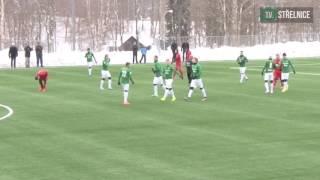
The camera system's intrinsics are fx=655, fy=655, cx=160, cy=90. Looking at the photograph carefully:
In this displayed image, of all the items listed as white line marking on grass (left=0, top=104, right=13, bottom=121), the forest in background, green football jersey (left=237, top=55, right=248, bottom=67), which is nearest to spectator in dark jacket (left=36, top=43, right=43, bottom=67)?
the forest in background

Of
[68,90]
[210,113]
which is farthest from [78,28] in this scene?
[210,113]

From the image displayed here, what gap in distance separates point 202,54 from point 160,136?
49.0 m

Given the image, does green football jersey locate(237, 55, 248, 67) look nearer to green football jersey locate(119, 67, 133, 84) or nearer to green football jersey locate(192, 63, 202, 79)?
green football jersey locate(192, 63, 202, 79)

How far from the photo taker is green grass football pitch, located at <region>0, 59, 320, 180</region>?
45.5ft

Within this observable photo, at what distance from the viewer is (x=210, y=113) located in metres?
23.3

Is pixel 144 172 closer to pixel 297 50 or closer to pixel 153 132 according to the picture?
pixel 153 132

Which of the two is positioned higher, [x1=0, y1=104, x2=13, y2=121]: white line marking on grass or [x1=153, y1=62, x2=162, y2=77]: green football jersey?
[x1=153, y1=62, x2=162, y2=77]: green football jersey

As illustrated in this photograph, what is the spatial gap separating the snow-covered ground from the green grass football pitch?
1137 inches

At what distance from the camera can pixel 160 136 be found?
18.4 meters

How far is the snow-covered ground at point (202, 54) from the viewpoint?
60.9 meters

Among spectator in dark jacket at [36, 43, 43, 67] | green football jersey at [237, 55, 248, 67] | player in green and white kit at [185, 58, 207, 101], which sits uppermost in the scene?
spectator in dark jacket at [36, 43, 43, 67]

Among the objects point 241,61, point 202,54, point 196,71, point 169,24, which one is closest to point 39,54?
A: point 202,54

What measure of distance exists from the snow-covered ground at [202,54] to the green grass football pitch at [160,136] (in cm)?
2887

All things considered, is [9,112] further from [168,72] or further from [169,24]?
[169,24]
